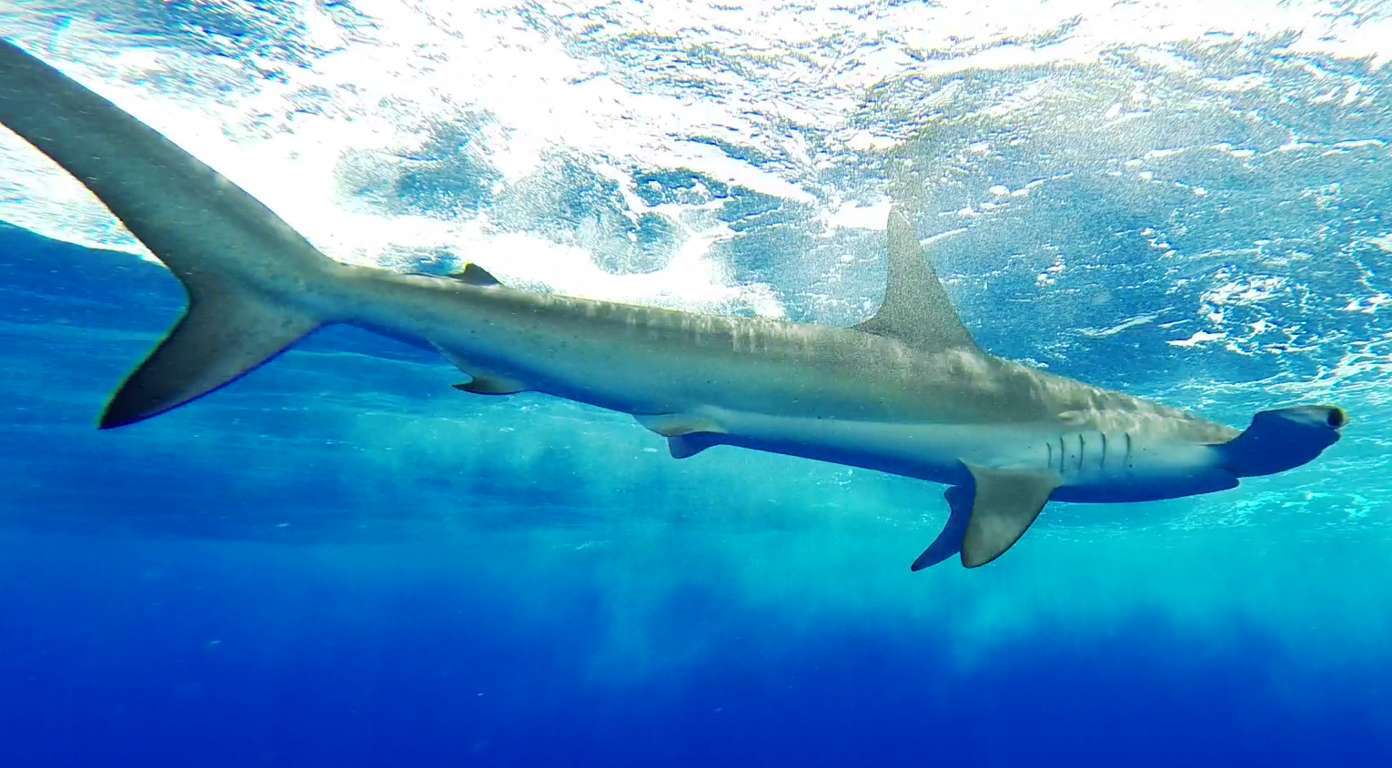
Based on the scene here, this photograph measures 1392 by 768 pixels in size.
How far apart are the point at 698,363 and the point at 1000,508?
7.17 feet

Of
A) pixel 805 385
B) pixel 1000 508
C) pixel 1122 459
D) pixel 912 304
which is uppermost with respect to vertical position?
pixel 912 304

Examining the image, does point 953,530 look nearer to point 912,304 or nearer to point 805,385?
point 912,304

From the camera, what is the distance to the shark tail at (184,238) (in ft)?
9.75

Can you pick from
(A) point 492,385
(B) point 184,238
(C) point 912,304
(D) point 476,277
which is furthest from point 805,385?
(B) point 184,238

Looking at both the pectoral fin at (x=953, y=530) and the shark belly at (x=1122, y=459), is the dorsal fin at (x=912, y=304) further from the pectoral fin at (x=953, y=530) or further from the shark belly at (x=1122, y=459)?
the pectoral fin at (x=953, y=530)

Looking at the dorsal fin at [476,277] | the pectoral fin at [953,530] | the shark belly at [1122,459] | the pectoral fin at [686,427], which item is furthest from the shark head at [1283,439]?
the dorsal fin at [476,277]

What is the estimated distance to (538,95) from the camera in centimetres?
869

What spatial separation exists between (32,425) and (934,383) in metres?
31.1

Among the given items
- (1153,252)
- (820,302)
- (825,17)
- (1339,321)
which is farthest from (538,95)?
(1339,321)

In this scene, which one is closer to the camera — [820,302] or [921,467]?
[921,467]

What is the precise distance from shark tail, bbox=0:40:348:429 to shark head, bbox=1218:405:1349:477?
509cm

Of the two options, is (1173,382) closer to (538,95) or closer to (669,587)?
(538,95)

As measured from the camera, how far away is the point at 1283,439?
4289 millimetres

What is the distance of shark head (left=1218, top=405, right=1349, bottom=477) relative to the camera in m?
3.90
